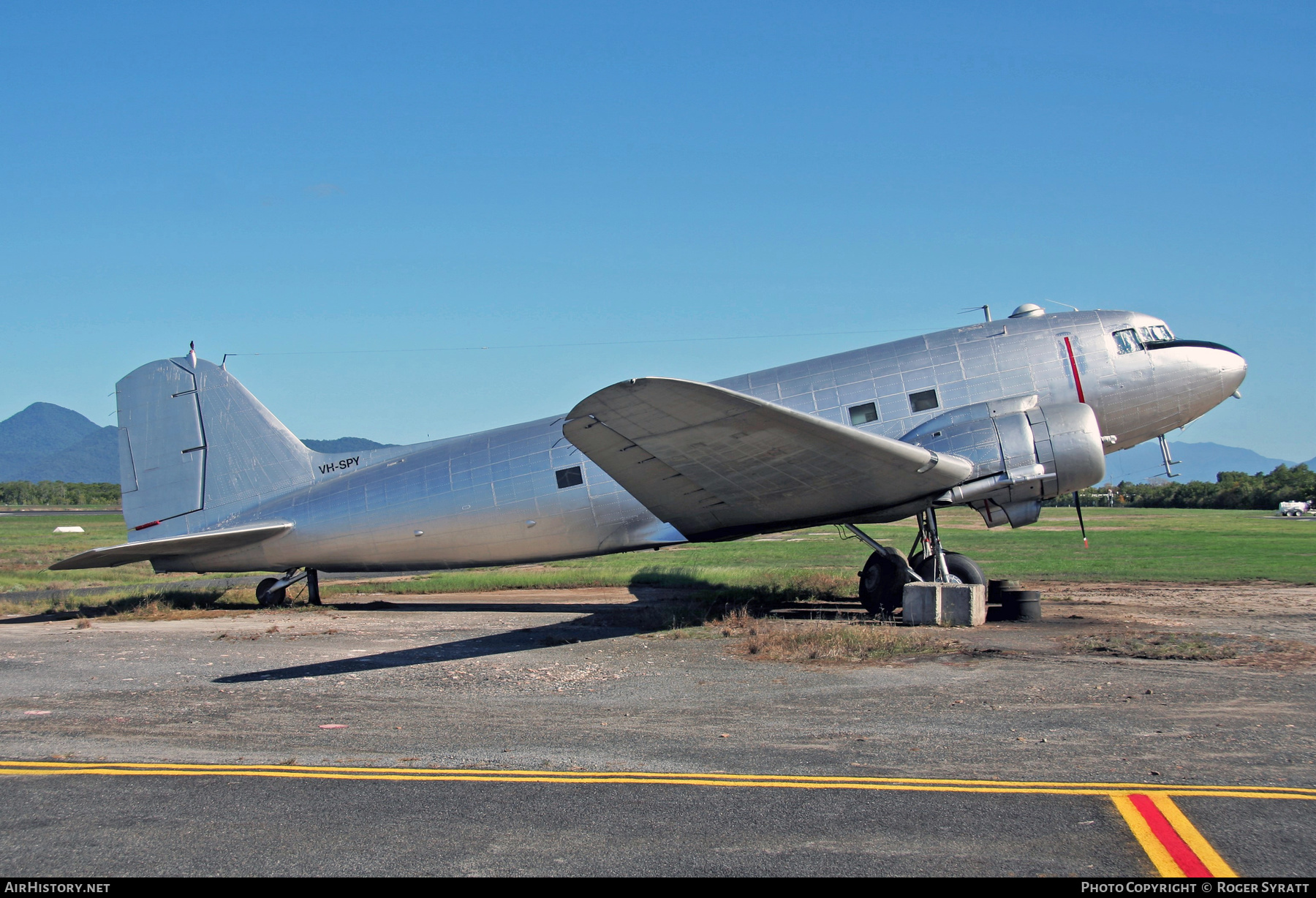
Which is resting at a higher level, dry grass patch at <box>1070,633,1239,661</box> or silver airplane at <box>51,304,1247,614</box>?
silver airplane at <box>51,304,1247,614</box>

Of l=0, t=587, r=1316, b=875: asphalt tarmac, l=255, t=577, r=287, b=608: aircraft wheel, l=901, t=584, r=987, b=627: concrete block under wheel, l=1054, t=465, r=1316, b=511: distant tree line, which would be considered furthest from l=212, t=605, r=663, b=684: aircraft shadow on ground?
l=1054, t=465, r=1316, b=511: distant tree line

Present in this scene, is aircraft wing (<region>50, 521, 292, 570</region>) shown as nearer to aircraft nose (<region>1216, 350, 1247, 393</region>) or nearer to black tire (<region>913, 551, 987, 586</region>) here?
black tire (<region>913, 551, 987, 586</region>)

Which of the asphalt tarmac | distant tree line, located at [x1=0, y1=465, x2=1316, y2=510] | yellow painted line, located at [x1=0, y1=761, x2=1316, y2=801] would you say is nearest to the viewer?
the asphalt tarmac

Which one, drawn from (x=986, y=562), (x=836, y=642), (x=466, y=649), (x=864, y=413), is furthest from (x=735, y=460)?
(x=986, y=562)

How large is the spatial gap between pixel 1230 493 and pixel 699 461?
8336 centimetres

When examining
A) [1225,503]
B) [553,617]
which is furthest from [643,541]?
[1225,503]

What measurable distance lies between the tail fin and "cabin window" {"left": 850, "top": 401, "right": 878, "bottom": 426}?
10.7 metres

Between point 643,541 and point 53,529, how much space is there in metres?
62.3

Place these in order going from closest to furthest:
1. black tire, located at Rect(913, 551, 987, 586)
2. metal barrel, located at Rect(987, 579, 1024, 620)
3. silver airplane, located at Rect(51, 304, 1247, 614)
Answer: silver airplane, located at Rect(51, 304, 1247, 614) < metal barrel, located at Rect(987, 579, 1024, 620) < black tire, located at Rect(913, 551, 987, 586)

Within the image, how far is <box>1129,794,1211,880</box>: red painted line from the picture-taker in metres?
4.33

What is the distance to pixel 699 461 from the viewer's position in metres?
12.2

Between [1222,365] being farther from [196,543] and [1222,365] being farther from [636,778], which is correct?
[196,543]

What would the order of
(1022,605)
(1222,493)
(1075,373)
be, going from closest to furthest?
(1022,605), (1075,373), (1222,493)

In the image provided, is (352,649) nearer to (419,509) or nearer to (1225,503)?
(419,509)
